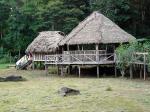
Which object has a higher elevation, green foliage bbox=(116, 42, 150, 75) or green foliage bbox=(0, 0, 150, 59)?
green foliage bbox=(0, 0, 150, 59)

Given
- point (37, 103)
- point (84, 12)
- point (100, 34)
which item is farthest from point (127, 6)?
point (37, 103)

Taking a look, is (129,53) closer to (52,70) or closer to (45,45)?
(52,70)

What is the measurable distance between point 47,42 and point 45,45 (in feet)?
1.20

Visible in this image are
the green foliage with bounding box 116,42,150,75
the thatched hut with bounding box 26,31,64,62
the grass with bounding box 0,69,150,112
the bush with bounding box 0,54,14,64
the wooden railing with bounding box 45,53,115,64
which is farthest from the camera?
the bush with bounding box 0,54,14,64

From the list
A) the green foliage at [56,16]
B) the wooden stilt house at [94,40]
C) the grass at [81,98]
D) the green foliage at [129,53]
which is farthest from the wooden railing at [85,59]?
the green foliage at [56,16]

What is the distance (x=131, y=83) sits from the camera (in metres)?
25.0

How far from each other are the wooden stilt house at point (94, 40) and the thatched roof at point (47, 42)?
5.71 meters

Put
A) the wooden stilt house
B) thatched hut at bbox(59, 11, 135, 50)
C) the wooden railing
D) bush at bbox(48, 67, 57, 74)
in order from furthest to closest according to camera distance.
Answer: bush at bbox(48, 67, 57, 74) < thatched hut at bbox(59, 11, 135, 50) < the wooden stilt house < the wooden railing

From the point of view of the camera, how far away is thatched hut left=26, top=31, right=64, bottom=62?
129 ft

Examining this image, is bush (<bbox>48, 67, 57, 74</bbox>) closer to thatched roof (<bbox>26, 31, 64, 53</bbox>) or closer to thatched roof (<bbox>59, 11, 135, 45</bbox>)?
thatched roof (<bbox>26, 31, 64, 53</bbox>)

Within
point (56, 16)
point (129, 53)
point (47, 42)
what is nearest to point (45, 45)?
point (47, 42)

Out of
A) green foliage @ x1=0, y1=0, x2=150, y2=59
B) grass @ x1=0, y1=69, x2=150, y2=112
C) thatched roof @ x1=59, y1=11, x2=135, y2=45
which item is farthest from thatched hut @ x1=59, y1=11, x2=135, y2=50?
green foliage @ x1=0, y1=0, x2=150, y2=59

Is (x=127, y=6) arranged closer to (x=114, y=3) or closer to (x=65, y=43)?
(x=114, y=3)

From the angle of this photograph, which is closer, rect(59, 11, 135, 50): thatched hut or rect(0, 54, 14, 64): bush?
rect(59, 11, 135, 50): thatched hut
